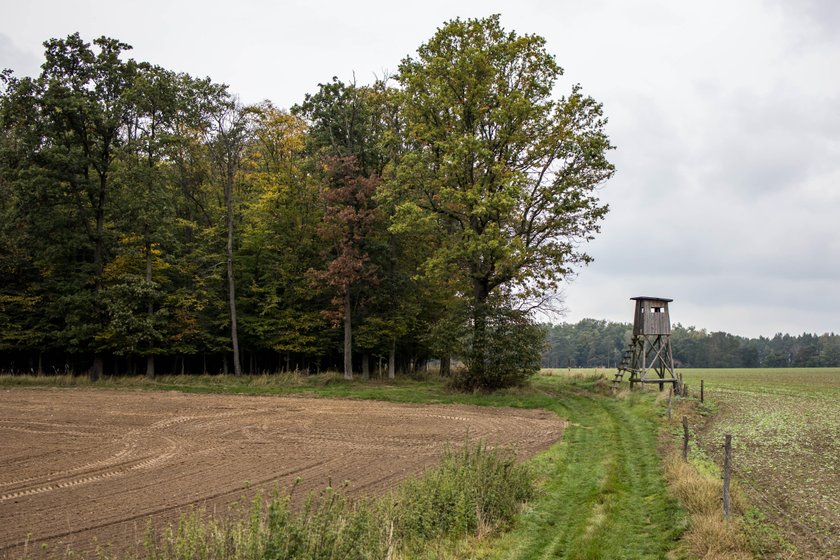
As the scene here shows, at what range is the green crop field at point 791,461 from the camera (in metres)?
9.71

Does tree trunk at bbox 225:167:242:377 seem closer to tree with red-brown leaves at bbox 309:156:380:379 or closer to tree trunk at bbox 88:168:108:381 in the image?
tree with red-brown leaves at bbox 309:156:380:379

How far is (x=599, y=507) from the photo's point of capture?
11.7m

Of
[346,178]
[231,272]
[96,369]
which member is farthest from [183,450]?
[231,272]

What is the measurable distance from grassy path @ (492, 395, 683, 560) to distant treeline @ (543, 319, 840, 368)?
341ft

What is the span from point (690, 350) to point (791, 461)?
441 feet

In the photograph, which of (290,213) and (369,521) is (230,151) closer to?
(290,213)

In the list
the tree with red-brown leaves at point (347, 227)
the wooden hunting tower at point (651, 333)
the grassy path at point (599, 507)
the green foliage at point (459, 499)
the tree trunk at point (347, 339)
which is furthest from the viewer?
the tree trunk at point (347, 339)

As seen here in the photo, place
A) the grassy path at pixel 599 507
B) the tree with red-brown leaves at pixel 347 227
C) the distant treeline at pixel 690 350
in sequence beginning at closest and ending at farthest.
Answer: the grassy path at pixel 599 507, the tree with red-brown leaves at pixel 347 227, the distant treeline at pixel 690 350

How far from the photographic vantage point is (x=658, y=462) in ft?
49.8

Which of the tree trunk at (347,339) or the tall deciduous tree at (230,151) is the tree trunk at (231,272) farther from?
the tree trunk at (347,339)

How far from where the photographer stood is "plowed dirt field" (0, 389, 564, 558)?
1089cm

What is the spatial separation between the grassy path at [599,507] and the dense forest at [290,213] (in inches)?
523

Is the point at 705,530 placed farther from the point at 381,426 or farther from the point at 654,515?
the point at 381,426

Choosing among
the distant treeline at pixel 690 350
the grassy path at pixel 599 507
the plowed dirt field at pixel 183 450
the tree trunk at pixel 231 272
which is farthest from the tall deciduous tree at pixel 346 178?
the distant treeline at pixel 690 350
